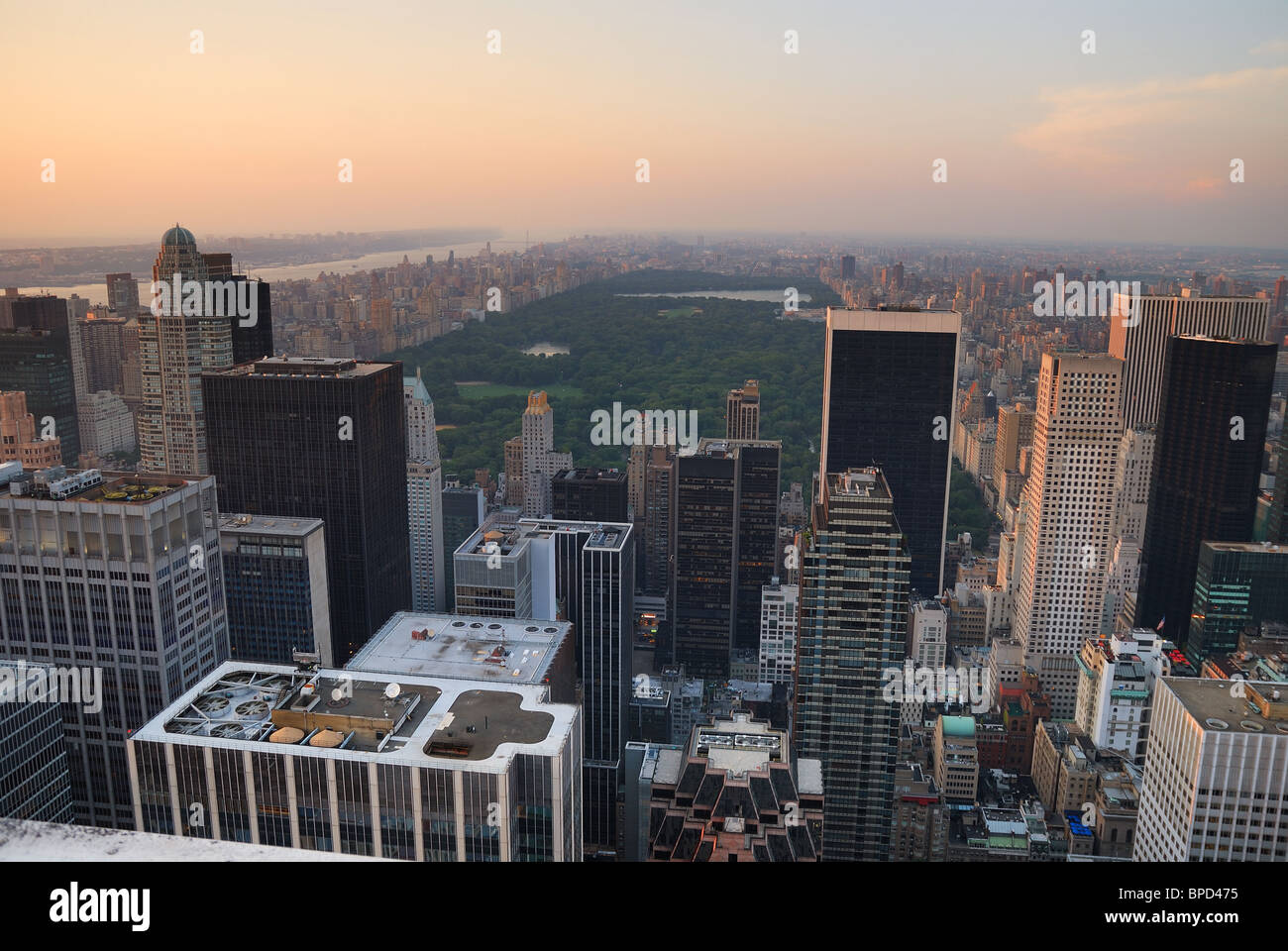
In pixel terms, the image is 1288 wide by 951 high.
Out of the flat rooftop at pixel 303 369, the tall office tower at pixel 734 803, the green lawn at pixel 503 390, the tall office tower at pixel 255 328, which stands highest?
the tall office tower at pixel 255 328

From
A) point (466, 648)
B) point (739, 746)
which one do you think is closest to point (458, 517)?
point (466, 648)

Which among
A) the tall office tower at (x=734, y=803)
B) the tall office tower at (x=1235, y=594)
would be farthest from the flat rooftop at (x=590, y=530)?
the tall office tower at (x=1235, y=594)

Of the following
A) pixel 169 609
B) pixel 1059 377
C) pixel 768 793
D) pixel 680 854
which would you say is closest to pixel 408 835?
pixel 680 854

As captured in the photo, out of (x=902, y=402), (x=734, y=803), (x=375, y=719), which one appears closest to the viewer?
(x=375, y=719)

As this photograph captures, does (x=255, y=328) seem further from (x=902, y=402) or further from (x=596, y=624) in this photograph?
(x=902, y=402)

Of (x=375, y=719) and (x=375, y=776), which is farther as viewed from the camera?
(x=375, y=719)

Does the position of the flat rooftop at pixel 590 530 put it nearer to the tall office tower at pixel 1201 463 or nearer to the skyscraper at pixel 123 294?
the skyscraper at pixel 123 294
